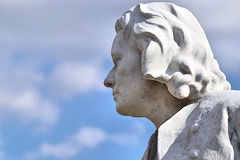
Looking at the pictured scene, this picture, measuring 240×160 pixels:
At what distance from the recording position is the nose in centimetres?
750

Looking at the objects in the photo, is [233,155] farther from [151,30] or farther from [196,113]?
[151,30]

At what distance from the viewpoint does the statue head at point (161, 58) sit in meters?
6.92

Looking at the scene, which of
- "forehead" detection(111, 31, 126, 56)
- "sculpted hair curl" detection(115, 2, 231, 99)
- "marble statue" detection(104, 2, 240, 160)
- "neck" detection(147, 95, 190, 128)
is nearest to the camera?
"marble statue" detection(104, 2, 240, 160)

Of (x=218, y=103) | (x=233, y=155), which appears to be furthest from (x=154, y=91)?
(x=233, y=155)

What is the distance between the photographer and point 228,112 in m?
6.52

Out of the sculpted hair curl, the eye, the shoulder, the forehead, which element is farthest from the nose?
the shoulder

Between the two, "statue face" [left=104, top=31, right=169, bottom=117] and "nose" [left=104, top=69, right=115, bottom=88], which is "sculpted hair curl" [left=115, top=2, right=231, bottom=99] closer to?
"statue face" [left=104, top=31, right=169, bottom=117]

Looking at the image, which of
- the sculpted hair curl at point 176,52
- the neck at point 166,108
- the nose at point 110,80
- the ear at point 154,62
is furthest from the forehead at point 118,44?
the neck at point 166,108

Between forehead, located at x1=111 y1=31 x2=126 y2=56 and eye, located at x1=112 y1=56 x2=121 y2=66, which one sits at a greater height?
forehead, located at x1=111 y1=31 x2=126 y2=56

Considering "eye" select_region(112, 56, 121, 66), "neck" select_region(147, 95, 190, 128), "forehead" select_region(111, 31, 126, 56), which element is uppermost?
"forehead" select_region(111, 31, 126, 56)

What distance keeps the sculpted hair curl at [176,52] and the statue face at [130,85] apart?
0.45 feet

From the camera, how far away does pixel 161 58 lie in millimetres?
6980

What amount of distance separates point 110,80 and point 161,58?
0.79 m

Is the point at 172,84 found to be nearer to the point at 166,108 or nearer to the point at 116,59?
the point at 166,108
